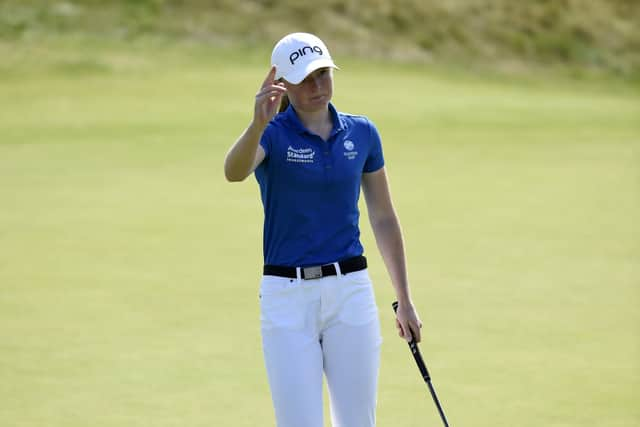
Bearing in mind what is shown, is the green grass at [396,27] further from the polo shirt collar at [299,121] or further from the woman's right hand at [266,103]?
the woman's right hand at [266,103]

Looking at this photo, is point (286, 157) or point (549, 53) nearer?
point (286, 157)

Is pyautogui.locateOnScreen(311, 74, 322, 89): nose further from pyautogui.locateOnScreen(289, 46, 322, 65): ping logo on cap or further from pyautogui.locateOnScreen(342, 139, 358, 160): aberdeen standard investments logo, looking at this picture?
pyautogui.locateOnScreen(342, 139, 358, 160): aberdeen standard investments logo

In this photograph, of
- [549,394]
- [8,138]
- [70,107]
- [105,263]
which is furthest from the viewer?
[70,107]

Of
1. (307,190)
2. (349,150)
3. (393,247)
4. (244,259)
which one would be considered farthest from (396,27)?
(307,190)

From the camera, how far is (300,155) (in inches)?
195

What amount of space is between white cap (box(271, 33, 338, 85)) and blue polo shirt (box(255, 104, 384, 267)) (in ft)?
0.69

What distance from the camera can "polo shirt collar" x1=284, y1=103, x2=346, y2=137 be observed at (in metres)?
5.00

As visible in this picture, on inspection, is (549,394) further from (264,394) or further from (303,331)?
(303,331)

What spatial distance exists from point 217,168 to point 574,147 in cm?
714

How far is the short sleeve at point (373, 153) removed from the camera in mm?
5171

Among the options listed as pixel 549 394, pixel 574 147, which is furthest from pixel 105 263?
pixel 574 147

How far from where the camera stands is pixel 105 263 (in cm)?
1239

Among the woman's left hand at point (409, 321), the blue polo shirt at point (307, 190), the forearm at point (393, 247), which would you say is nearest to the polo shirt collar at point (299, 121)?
the blue polo shirt at point (307, 190)

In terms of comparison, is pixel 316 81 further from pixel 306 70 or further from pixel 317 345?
pixel 317 345
